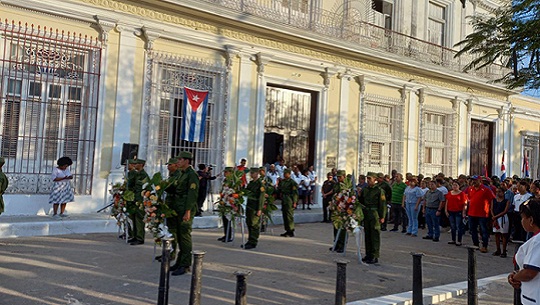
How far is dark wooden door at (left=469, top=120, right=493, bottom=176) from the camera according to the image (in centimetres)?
2230

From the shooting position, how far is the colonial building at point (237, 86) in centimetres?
1119

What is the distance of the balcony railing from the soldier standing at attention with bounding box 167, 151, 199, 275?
7.98 metres

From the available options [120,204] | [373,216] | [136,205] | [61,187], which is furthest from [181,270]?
[61,187]

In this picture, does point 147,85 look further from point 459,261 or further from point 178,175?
point 459,261

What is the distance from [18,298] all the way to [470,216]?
9.33 meters

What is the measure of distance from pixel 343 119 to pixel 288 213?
6607mm

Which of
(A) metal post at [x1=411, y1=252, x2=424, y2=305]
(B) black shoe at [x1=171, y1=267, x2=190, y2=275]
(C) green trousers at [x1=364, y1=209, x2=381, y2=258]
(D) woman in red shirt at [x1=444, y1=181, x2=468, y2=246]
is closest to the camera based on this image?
(A) metal post at [x1=411, y1=252, x2=424, y2=305]

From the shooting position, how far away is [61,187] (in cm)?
1086

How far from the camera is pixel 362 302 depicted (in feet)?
19.3

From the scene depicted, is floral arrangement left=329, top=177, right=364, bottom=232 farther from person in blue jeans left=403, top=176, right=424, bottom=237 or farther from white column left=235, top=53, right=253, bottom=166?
white column left=235, top=53, right=253, bottom=166

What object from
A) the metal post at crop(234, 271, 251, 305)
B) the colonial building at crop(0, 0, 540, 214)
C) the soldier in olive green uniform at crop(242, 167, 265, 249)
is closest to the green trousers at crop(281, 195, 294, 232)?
the soldier in olive green uniform at crop(242, 167, 265, 249)

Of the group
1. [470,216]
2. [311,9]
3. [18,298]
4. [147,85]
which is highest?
[311,9]

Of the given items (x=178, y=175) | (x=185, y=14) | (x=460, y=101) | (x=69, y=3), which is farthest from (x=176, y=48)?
(x=460, y=101)

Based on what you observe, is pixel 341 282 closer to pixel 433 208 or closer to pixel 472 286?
pixel 472 286
